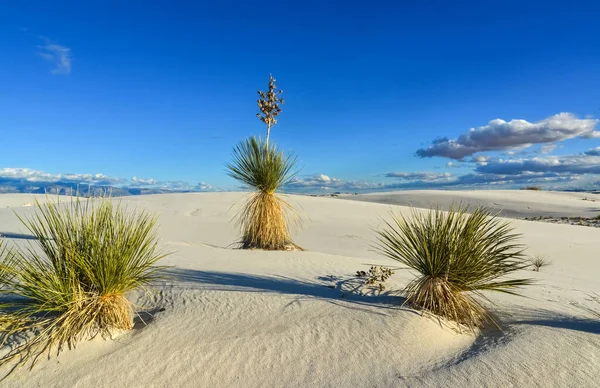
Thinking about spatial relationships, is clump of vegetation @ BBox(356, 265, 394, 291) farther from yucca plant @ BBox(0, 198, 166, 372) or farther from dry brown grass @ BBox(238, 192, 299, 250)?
dry brown grass @ BBox(238, 192, 299, 250)

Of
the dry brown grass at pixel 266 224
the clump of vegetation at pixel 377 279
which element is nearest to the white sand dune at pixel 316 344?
the clump of vegetation at pixel 377 279

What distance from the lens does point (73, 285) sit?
11.6 ft

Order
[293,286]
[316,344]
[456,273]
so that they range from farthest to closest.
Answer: [293,286]
[456,273]
[316,344]

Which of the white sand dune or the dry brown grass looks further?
the dry brown grass

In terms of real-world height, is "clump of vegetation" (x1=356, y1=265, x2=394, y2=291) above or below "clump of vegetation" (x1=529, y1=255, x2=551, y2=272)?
above

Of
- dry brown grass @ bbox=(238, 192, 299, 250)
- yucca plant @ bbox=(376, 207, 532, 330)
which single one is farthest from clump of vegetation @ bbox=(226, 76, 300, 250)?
yucca plant @ bbox=(376, 207, 532, 330)

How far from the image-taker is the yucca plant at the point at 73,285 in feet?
11.3

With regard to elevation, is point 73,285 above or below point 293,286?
above

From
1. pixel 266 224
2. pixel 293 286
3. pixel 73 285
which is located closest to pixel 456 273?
pixel 293 286

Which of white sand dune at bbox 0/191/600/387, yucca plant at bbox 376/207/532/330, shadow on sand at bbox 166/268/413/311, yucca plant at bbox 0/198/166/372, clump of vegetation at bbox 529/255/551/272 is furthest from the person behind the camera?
clump of vegetation at bbox 529/255/551/272

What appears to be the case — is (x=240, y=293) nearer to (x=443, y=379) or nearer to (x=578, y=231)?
(x=443, y=379)

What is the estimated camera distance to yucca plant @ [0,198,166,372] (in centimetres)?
343

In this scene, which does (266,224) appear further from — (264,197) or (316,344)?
(316,344)

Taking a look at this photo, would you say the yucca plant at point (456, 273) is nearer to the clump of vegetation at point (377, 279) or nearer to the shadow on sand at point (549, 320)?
the shadow on sand at point (549, 320)
